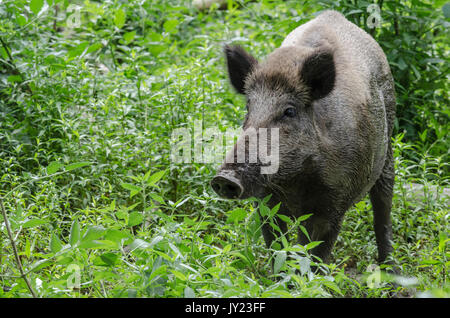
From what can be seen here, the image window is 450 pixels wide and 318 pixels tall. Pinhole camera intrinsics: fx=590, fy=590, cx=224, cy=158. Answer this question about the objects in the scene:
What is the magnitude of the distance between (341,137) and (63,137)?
2.76 meters

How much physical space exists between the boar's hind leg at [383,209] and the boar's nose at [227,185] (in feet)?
6.57

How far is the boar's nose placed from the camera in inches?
132

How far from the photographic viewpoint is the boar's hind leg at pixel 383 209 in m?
4.95

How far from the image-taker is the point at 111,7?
22.1 feet

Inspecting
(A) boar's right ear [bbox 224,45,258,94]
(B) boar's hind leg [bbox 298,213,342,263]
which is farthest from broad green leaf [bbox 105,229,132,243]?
(A) boar's right ear [bbox 224,45,258,94]

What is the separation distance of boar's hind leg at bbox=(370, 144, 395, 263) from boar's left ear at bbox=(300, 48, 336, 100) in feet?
4.62

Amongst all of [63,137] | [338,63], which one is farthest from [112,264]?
[63,137]

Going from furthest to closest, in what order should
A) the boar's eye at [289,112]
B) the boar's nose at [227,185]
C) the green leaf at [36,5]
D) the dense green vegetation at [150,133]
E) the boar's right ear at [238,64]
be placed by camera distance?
the green leaf at [36,5] → the dense green vegetation at [150,133] → the boar's right ear at [238,64] → the boar's eye at [289,112] → the boar's nose at [227,185]

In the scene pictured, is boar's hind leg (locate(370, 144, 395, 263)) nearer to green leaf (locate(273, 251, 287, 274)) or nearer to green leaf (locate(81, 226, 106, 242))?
green leaf (locate(273, 251, 287, 274))

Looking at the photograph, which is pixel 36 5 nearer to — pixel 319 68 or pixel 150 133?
pixel 150 133

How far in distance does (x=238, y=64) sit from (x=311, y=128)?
2.66 ft

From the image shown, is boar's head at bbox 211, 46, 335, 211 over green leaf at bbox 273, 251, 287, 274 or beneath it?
over

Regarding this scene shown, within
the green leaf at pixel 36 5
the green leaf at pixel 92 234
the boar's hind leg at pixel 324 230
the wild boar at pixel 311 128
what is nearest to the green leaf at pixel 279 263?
the wild boar at pixel 311 128

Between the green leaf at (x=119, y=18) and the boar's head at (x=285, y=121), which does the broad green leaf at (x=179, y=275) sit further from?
the green leaf at (x=119, y=18)
